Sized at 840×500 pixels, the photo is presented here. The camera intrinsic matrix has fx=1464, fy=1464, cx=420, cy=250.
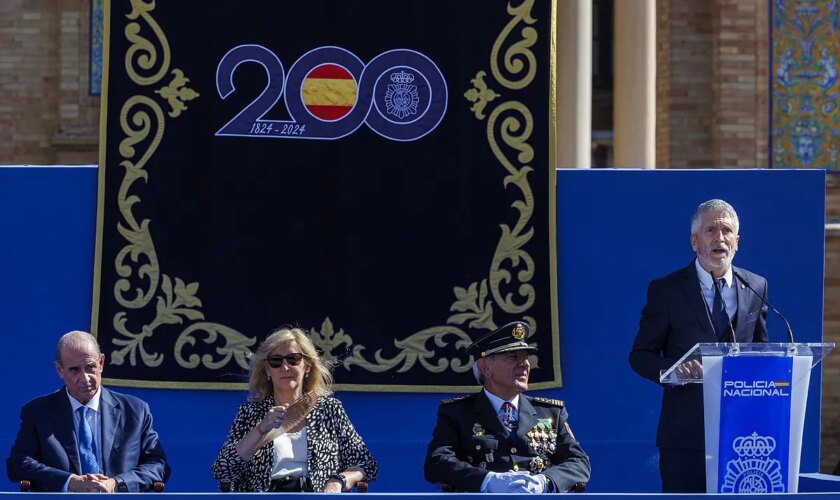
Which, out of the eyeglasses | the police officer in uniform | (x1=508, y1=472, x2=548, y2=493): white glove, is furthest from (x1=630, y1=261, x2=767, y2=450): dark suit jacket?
the eyeglasses

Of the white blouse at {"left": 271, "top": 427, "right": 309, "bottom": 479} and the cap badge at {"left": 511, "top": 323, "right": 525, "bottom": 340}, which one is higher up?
the cap badge at {"left": 511, "top": 323, "right": 525, "bottom": 340}

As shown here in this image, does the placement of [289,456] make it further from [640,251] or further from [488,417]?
[640,251]

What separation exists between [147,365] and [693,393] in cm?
272

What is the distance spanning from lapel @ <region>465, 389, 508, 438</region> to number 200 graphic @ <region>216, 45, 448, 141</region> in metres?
1.90

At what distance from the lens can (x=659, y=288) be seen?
561cm

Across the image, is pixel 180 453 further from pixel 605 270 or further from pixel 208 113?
pixel 605 270

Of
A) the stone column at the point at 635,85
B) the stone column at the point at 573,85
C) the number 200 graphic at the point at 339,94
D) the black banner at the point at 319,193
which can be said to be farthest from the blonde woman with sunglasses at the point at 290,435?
the stone column at the point at 635,85

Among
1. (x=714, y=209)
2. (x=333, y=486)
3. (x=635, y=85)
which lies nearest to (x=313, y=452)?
(x=333, y=486)

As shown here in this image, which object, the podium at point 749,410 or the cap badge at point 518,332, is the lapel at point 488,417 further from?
the podium at point 749,410

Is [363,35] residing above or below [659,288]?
above

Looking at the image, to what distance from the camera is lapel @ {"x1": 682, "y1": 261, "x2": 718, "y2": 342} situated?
18.0ft

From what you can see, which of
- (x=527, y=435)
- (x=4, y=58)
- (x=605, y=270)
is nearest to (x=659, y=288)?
(x=527, y=435)

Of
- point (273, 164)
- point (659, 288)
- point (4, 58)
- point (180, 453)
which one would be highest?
point (4, 58)

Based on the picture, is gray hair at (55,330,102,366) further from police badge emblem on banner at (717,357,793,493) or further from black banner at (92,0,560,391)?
police badge emblem on banner at (717,357,793,493)
